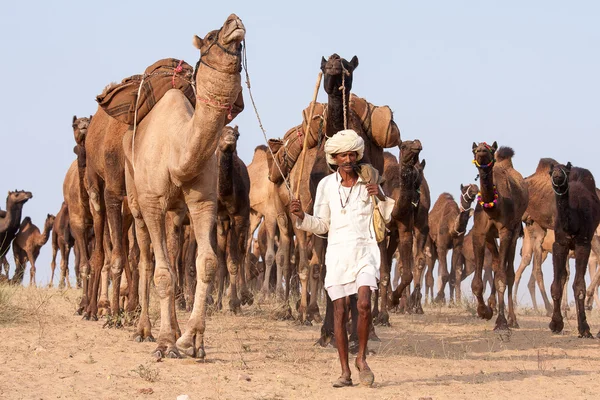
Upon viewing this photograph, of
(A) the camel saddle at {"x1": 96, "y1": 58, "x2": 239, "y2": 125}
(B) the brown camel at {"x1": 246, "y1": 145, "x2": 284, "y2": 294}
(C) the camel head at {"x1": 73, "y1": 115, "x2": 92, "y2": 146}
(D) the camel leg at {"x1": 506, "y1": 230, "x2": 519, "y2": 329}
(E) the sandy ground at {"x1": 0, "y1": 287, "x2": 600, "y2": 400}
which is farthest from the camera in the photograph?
(B) the brown camel at {"x1": 246, "y1": 145, "x2": 284, "y2": 294}

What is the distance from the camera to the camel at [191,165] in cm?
804

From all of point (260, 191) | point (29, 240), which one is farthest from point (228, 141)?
point (29, 240)

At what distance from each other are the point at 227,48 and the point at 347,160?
51.5 inches

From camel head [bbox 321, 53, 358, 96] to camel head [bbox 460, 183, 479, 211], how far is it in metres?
8.01

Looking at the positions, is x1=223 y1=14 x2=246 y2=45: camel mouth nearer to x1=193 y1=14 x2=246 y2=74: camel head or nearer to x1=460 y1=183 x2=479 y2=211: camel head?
x1=193 y1=14 x2=246 y2=74: camel head

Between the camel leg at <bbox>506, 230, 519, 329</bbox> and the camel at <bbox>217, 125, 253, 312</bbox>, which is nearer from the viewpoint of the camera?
the camel at <bbox>217, 125, 253, 312</bbox>

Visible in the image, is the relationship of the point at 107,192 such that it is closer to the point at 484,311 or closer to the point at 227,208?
the point at 227,208

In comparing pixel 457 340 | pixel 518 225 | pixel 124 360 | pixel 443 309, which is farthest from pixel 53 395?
pixel 443 309

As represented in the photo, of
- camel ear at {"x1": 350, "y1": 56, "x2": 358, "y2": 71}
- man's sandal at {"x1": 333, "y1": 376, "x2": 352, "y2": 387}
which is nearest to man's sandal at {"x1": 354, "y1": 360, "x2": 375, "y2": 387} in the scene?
man's sandal at {"x1": 333, "y1": 376, "x2": 352, "y2": 387}

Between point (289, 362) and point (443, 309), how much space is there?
12042mm

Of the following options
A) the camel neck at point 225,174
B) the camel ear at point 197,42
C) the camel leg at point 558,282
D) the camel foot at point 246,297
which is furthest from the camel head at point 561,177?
the camel ear at point 197,42

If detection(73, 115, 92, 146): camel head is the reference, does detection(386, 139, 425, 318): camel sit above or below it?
below

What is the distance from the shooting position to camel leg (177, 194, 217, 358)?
8.50m

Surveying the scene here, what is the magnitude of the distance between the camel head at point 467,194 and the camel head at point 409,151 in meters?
3.65
